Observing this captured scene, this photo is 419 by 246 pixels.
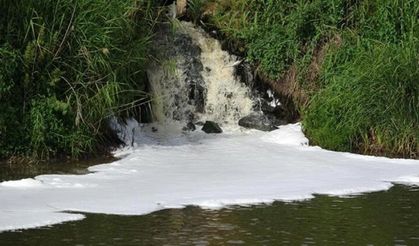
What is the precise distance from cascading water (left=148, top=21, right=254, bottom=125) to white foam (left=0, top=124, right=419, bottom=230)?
1.78m

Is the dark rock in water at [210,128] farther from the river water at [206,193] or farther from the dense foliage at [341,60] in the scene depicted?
the dense foliage at [341,60]

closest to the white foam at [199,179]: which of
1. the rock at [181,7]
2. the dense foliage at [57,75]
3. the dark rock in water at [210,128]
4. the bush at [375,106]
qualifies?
the bush at [375,106]

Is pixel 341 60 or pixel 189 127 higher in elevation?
pixel 341 60

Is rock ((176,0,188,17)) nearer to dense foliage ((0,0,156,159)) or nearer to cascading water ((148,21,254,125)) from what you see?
cascading water ((148,21,254,125))

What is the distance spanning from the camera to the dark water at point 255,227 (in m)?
8.88

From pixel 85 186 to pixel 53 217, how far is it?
2381mm

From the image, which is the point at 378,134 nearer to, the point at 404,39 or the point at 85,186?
the point at 404,39

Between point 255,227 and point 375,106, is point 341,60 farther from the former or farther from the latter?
point 255,227

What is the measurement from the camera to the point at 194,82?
789 inches

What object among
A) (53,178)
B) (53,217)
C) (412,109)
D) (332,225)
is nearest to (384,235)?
(332,225)

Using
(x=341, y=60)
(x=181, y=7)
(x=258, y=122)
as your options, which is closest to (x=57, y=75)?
(x=258, y=122)

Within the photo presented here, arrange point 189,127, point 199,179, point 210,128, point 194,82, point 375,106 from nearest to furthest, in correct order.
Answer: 1. point 199,179
2. point 375,106
3. point 210,128
4. point 189,127
5. point 194,82

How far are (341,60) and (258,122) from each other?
225cm

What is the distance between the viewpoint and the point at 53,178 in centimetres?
1291
